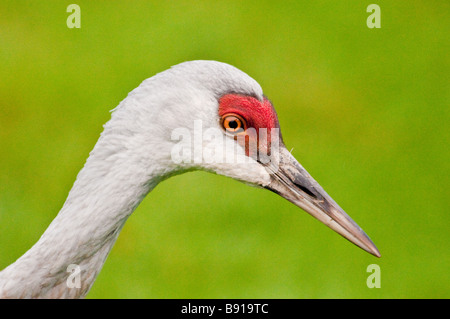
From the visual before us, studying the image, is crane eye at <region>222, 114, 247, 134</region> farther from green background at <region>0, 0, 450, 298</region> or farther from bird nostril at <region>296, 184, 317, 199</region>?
green background at <region>0, 0, 450, 298</region>

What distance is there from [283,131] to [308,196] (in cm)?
429

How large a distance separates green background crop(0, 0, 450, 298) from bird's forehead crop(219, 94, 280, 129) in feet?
10.4

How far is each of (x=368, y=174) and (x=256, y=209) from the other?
1477 mm

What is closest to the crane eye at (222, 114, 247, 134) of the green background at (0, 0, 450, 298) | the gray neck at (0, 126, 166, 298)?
the gray neck at (0, 126, 166, 298)

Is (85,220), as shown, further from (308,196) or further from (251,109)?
(308,196)

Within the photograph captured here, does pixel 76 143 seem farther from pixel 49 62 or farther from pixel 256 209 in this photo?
pixel 256 209

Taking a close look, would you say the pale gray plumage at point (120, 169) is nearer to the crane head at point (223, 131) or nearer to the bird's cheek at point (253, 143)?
the crane head at point (223, 131)

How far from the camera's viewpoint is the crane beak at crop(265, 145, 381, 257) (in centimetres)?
282

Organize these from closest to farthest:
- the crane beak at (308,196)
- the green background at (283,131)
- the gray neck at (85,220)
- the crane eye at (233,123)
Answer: the gray neck at (85,220)
the crane eye at (233,123)
the crane beak at (308,196)
the green background at (283,131)

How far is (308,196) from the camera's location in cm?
285

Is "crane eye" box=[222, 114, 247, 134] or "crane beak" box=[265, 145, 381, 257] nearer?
"crane eye" box=[222, 114, 247, 134]

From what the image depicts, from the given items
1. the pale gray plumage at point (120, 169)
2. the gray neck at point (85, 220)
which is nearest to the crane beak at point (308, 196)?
the pale gray plumage at point (120, 169)

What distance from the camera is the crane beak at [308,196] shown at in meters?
2.82
